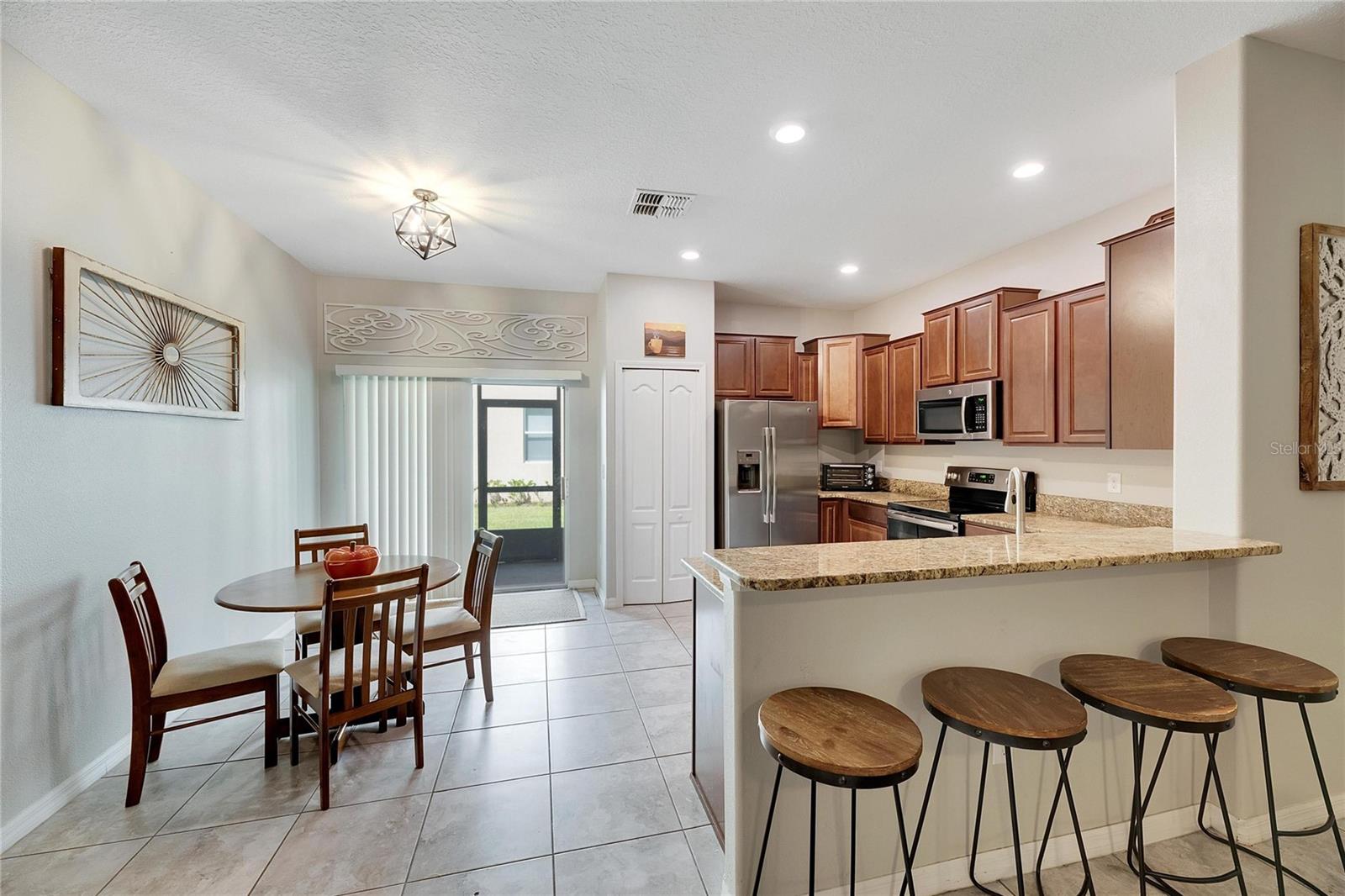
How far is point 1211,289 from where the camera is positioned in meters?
1.90

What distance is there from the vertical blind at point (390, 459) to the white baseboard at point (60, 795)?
2.28m

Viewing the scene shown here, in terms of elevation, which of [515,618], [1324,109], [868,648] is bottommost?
[515,618]

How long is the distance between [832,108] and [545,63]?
110 cm

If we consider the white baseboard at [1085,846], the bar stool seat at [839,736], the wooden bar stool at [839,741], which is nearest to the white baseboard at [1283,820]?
the white baseboard at [1085,846]

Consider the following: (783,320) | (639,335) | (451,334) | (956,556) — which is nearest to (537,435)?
(451,334)

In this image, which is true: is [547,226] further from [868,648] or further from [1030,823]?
[1030,823]

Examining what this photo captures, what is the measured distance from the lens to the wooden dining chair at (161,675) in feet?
6.67

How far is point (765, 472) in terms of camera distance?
473 centimetres

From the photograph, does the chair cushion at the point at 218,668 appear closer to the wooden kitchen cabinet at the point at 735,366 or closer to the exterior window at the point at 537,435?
the exterior window at the point at 537,435

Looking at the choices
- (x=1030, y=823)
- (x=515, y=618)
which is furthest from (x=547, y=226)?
(x=1030, y=823)

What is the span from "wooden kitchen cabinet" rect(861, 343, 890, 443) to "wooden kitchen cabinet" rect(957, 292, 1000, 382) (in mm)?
898

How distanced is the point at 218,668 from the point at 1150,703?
314 cm

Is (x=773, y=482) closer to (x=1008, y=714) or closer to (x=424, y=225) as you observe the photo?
(x=424, y=225)

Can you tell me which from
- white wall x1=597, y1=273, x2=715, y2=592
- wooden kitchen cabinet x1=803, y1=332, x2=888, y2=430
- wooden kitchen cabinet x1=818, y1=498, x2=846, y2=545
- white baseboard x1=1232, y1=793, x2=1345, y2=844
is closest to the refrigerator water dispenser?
white wall x1=597, y1=273, x2=715, y2=592
